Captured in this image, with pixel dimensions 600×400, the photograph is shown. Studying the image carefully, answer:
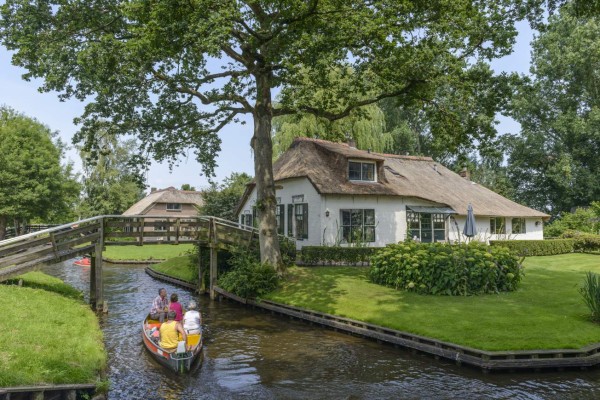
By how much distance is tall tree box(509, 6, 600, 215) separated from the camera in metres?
45.0

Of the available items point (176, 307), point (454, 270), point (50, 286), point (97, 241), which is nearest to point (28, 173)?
point (50, 286)

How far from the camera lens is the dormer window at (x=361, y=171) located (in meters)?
29.3

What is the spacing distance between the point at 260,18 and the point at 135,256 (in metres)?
26.0

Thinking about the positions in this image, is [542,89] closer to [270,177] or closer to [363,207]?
[363,207]

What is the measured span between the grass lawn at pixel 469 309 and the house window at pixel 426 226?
8.91 metres

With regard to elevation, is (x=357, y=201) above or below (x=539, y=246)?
above

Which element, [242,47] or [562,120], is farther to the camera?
[562,120]

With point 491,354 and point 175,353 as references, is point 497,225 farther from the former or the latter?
point 175,353

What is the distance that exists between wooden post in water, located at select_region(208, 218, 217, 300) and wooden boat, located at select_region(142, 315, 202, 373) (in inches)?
347

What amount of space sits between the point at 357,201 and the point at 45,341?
1982 centimetres

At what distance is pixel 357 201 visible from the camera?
28.1 m

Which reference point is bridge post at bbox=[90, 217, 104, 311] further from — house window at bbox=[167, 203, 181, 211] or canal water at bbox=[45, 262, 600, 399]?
house window at bbox=[167, 203, 181, 211]

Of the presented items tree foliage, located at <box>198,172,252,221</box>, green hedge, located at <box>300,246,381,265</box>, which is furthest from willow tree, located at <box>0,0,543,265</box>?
tree foliage, located at <box>198,172,252,221</box>

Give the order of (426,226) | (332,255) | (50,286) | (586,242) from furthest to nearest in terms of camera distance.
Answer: (586,242), (426,226), (332,255), (50,286)
